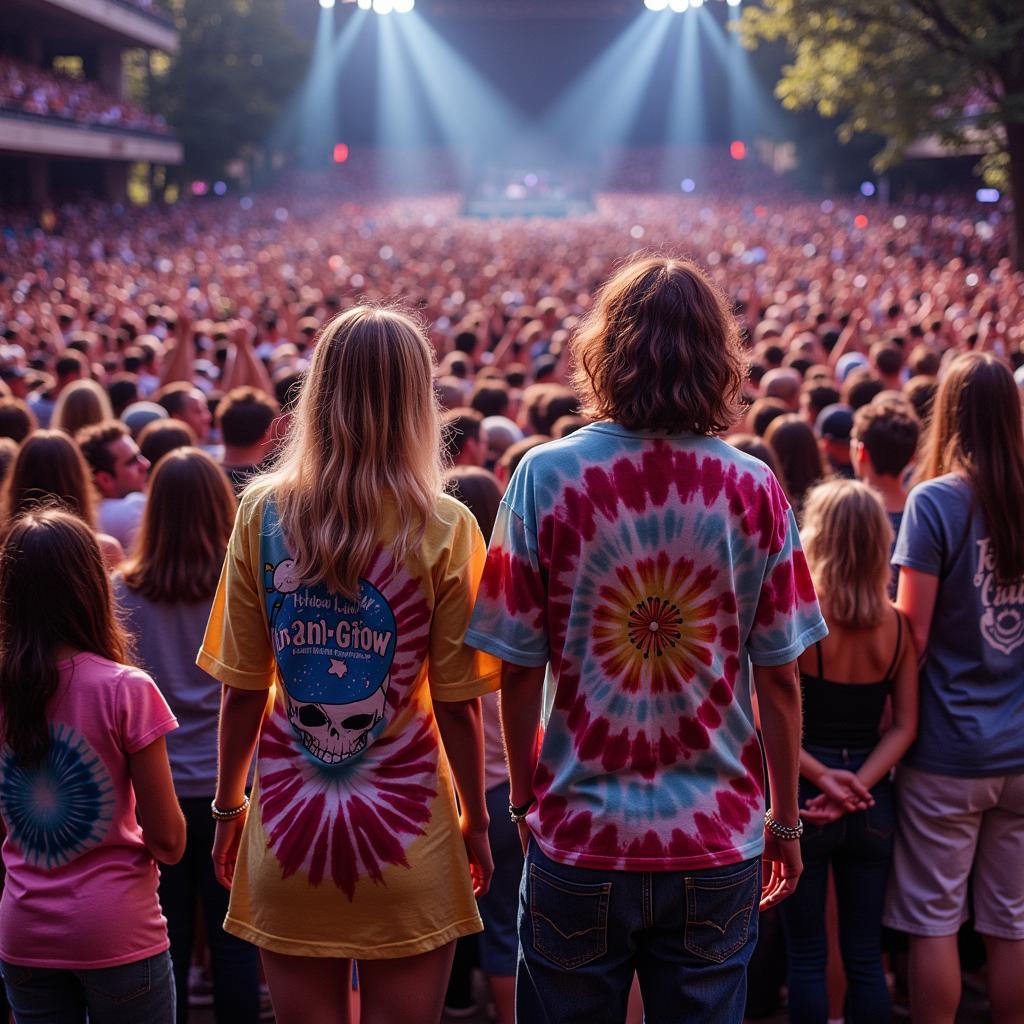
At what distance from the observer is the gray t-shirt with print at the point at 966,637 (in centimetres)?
361

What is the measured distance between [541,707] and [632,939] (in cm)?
48

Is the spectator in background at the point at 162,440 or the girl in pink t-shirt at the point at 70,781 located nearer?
the girl in pink t-shirt at the point at 70,781

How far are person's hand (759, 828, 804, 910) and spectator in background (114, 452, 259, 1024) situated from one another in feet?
5.63

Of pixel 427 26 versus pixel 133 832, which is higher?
pixel 427 26

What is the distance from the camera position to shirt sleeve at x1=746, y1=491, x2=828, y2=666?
2617 millimetres

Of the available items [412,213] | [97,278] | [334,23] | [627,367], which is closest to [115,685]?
[627,367]

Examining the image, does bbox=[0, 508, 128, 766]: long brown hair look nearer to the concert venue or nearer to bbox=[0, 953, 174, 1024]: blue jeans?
the concert venue

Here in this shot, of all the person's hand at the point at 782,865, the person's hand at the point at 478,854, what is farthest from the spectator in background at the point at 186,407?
the person's hand at the point at 782,865

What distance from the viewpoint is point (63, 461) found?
4.59 metres

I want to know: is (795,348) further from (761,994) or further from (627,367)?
(627,367)

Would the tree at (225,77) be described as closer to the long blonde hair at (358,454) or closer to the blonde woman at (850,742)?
the blonde woman at (850,742)

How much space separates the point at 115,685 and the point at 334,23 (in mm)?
87466

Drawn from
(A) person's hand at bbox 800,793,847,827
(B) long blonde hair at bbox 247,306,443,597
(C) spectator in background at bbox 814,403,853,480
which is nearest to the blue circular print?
(B) long blonde hair at bbox 247,306,443,597

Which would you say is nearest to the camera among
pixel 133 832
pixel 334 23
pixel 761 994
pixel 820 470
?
pixel 133 832
